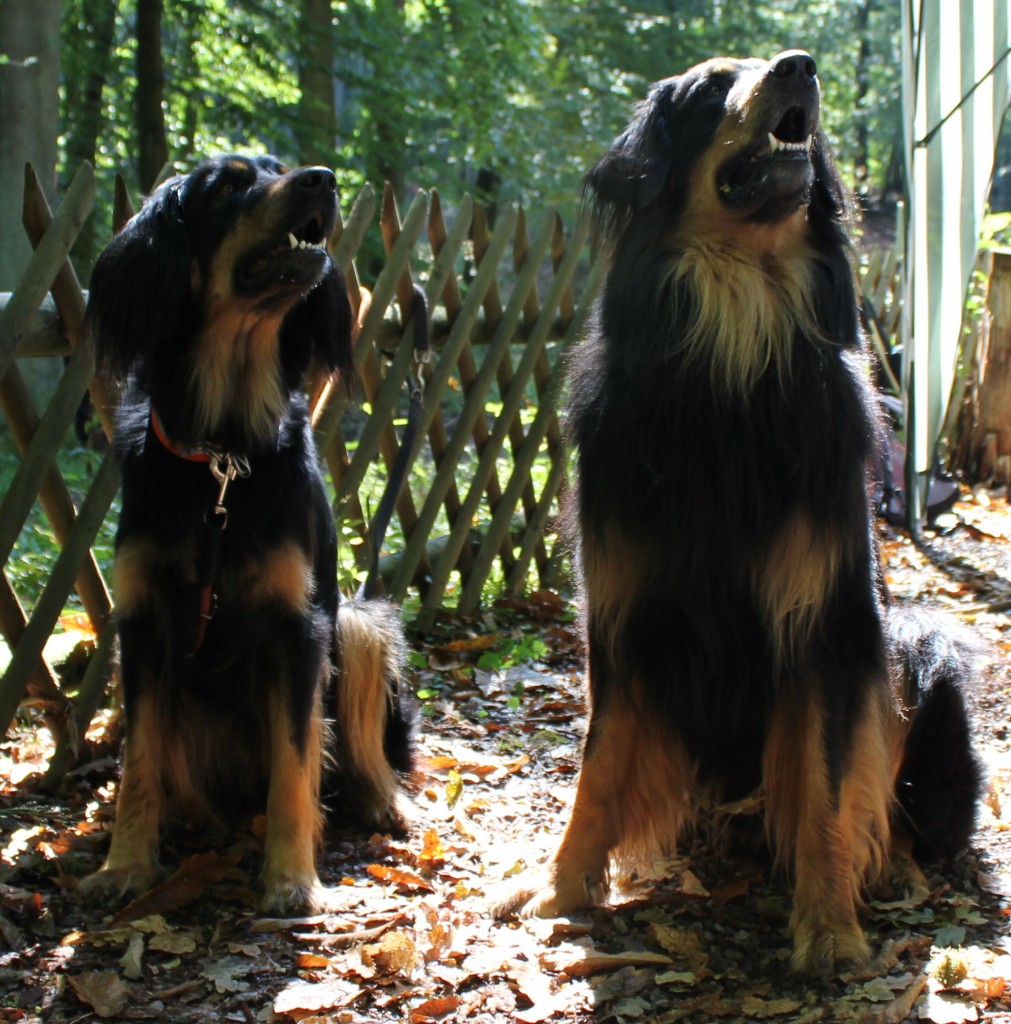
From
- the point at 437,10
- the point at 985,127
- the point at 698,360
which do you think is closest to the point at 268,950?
the point at 698,360

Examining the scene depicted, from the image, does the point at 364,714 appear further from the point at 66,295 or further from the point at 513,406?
the point at 513,406

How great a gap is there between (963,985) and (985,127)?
5266 millimetres

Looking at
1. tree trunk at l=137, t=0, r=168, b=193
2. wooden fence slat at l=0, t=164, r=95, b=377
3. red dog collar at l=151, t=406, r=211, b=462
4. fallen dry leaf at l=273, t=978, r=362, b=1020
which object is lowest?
fallen dry leaf at l=273, t=978, r=362, b=1020

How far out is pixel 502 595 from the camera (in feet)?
20.1

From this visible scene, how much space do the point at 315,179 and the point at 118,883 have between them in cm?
186

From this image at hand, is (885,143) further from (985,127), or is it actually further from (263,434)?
(263,434)

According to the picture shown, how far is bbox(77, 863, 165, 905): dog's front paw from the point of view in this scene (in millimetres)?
2918

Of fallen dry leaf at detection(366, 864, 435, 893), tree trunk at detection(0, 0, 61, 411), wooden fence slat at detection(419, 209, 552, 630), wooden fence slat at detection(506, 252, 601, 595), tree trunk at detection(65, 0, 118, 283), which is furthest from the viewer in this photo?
tree trunk at detection(65, 0, 118, 283)

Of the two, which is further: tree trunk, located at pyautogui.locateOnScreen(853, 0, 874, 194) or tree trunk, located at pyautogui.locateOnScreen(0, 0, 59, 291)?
tree trunk, located at pyautogui.locateOnScreen(853, 0, 874, 194)

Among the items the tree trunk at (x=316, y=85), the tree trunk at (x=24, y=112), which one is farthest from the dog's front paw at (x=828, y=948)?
the tree trunk at (x=316, y=85)

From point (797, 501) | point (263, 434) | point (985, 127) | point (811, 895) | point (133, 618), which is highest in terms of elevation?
point (985, 127)

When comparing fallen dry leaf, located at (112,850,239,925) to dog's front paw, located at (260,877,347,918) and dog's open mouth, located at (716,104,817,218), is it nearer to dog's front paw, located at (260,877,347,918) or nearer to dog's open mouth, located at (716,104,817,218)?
dog's front paw, located at (260,877,347,918)

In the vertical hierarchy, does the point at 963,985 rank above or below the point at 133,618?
below

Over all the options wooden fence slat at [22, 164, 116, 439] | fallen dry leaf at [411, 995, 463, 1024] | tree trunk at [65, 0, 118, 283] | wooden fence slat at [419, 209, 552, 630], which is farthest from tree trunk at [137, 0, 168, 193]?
fallen dry leaf at [411, 995, 463, 1024]
